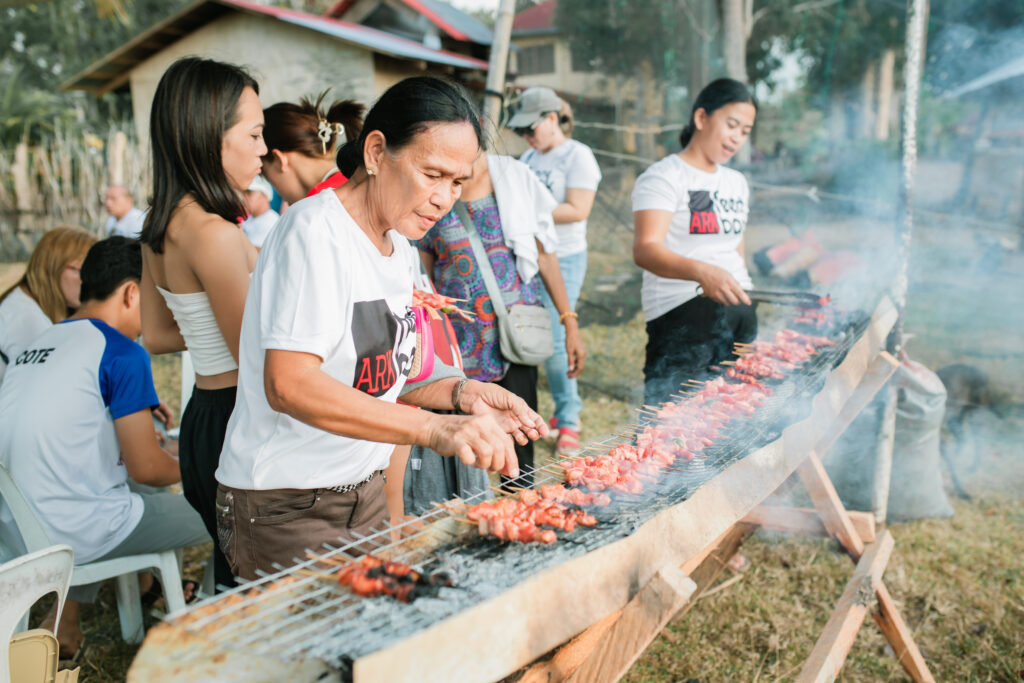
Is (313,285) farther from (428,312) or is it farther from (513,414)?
(428,312)

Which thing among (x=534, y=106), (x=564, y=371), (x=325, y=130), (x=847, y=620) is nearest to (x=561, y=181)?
(x=534, y=106)

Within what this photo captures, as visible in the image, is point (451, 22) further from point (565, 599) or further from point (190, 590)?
point (565, 599)

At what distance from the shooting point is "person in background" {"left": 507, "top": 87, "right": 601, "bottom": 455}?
5629mm

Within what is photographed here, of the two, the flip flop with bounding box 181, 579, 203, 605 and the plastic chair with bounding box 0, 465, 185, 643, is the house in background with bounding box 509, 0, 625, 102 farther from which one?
the plastic chair with bounding box 0, 465, 185, 643

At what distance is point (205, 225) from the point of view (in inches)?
91.3

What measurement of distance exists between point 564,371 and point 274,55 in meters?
11.4

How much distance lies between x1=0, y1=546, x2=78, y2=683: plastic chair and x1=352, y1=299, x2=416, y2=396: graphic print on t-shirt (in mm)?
1156

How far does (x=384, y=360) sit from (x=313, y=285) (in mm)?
379

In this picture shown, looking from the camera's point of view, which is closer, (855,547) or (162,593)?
(855,547)

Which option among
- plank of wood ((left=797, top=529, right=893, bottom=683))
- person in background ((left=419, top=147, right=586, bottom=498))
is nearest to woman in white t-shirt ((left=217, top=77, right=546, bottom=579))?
person in background ((left=419, top=147, right=586, bottom=498))

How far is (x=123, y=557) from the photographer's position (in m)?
3.24

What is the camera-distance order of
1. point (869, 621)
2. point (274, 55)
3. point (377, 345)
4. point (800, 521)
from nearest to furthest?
point (377, 345), point (800, 521), point (869, 621), point (274, 55)

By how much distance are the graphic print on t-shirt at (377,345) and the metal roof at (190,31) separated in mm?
11353

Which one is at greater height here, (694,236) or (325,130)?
(325,130)
